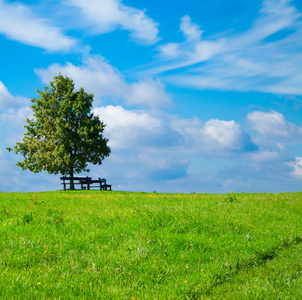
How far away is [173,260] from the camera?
8.19m

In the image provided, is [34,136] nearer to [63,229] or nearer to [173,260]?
[63,229]

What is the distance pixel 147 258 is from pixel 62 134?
3684 centimetres

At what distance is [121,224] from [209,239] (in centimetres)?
303

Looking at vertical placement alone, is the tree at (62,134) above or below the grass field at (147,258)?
above

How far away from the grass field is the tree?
31298 mm

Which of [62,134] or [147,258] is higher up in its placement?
[62,134]

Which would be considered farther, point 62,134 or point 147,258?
point 62,134

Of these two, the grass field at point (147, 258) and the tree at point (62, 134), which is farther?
the tree at point (62, 134)

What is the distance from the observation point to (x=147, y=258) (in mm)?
8070

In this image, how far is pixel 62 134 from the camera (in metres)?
42.7

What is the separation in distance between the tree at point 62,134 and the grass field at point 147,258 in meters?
31.3

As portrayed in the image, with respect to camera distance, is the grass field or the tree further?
the tree

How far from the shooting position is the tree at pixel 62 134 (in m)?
43.0

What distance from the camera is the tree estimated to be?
141 feet
